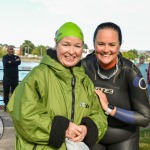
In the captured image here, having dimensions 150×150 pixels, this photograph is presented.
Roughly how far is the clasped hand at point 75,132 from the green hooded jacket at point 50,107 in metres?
0.03

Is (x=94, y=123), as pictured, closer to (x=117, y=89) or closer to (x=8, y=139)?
(x=117, y=89)

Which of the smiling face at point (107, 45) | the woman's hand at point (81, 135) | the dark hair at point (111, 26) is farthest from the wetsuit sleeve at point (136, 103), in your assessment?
the woman's hand at point (81, 135)

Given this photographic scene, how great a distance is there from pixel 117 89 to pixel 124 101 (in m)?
0.13

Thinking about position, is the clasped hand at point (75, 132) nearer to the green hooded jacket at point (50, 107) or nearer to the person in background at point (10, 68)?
the green hooded jacket at point (50, 107)

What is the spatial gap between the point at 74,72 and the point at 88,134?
0.47m

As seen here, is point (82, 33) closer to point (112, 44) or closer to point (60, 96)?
point (112, 44)

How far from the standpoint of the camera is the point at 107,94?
9.40ft

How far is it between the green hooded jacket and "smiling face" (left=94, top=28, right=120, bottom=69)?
434 mm

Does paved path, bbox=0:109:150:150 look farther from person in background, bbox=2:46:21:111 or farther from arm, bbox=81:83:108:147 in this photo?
arm, bbox=81:83:108:147

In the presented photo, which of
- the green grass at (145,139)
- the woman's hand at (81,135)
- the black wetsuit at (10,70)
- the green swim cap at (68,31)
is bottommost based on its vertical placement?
the green grass at (145,139)

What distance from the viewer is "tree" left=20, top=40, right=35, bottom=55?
111m

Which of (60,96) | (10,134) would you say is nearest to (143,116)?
(60,96)

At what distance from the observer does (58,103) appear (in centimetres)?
224

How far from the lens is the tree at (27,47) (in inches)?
4375
